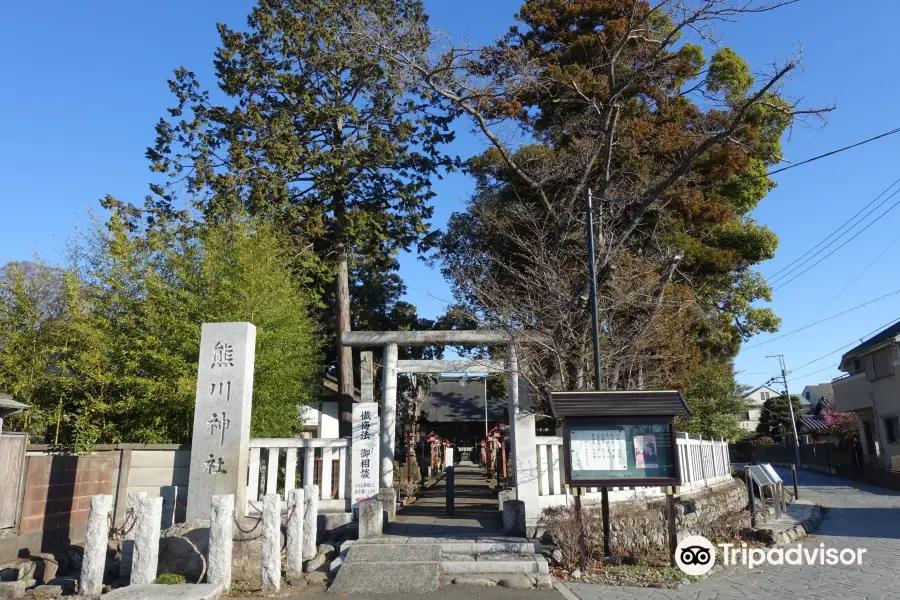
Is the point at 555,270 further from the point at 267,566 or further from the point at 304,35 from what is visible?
the point at 304,35

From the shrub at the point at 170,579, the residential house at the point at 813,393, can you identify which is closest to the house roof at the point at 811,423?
the residential house at the point at 813,393

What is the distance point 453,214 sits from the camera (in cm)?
1808

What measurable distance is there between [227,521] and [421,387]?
18000 mm

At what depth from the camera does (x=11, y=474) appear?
288 inches

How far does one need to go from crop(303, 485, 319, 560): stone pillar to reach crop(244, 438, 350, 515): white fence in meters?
0.89

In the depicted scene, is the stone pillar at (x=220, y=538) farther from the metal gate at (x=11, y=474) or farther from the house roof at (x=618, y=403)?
the house roof at (x=618, y=403)

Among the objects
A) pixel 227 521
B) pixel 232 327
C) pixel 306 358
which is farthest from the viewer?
pixel 306 358

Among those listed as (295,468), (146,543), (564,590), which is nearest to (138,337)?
(295,468)

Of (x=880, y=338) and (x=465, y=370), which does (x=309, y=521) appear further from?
(x=880, y=338)

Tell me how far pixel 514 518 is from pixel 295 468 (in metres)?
3.50

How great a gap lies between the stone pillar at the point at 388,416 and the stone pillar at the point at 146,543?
168 inches

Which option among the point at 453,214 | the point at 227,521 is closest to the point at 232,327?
the point at 227,521

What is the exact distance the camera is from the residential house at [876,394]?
2252cm

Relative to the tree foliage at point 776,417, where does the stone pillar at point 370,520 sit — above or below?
below
